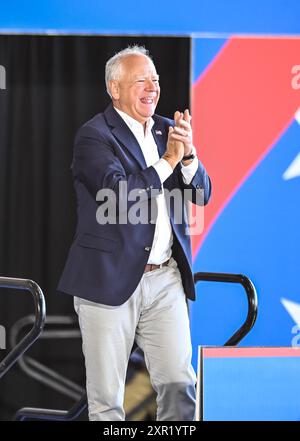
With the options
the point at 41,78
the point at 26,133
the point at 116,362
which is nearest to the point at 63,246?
the point at 26,133

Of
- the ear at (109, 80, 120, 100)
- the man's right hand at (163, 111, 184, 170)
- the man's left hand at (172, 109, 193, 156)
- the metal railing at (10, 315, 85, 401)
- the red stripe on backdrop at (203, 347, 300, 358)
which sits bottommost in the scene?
the metal railing at (10, 315, 85, 401)

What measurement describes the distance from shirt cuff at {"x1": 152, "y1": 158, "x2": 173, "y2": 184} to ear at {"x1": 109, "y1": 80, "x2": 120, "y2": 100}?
0.41 metres

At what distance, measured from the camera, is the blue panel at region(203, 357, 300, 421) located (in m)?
1.89

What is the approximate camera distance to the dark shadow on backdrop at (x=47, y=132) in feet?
12.8

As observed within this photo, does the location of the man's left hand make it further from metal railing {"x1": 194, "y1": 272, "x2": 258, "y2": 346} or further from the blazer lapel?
metal railing {"x1": 194, "y1": 272, "x2": 258, "y2": 346}

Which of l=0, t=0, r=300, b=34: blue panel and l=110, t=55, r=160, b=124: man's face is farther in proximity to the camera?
l=0, t=0, r=300, b=34: blue panel

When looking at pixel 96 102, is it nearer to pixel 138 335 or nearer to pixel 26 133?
pixel 26 133

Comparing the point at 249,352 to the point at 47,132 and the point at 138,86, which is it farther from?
the point at 47,132

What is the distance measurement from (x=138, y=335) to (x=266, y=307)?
107 cm

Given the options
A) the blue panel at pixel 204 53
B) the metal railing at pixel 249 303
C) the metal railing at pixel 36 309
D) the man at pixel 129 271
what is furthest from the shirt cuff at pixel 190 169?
the blue panel at pixel 204 53

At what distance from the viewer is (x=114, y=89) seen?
10.4 ft

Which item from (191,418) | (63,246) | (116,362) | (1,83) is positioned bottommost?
(191,418)

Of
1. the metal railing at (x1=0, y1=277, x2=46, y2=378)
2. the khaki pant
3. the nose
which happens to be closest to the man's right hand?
the nose

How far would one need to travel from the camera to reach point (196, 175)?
3.05 m
